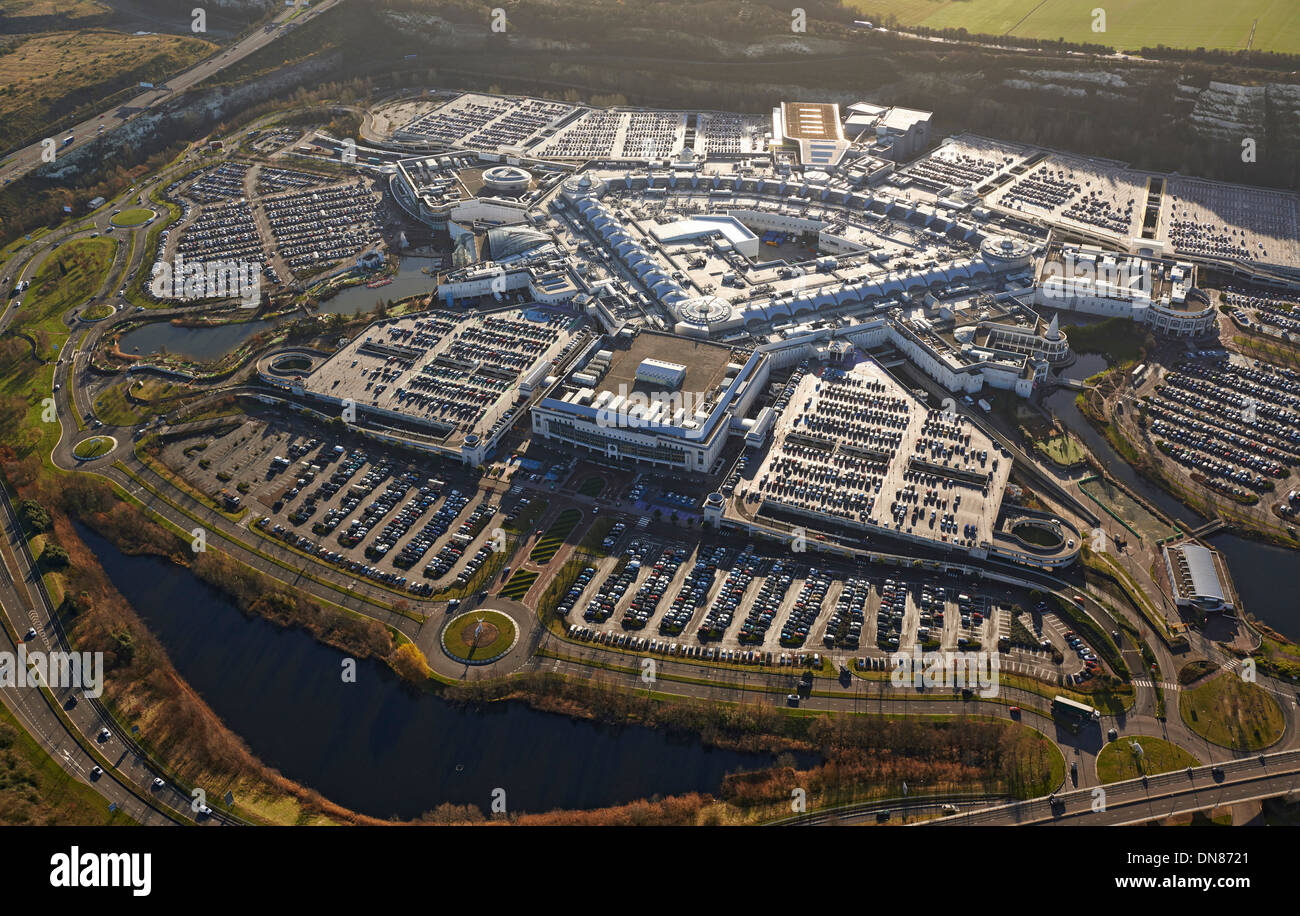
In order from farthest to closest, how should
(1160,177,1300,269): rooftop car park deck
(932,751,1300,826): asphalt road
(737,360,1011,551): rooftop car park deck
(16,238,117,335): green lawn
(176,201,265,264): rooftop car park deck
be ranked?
(176,201,265,264): rooftop car park deck < (1160,177,1300,269): rooftop car park deck < (16,238,117,335): green lawn < (737,360,1011,551): rooftop car park deck < (932,751,1300,826): asphalt road

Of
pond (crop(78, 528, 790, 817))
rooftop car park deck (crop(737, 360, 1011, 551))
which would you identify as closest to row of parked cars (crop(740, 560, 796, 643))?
rooftop car park deck (crop(737, 360, 1011, 551))

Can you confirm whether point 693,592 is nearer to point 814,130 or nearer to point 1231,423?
point 1231,423

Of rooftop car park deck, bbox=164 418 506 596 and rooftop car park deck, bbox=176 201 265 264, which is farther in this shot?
rooftop car park deck, bbox=176 201 265 264

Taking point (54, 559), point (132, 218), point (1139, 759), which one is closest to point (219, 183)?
point (132, 218)

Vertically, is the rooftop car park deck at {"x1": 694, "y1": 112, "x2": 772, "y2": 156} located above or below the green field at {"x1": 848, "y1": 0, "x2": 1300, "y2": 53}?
below

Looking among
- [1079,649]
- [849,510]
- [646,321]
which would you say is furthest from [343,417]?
[1079,649]

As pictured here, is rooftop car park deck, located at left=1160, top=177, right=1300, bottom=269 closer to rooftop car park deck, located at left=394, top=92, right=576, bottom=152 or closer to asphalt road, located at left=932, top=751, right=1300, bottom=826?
asphalt road, located at left=932, top=751, right=1300, bottom=826
